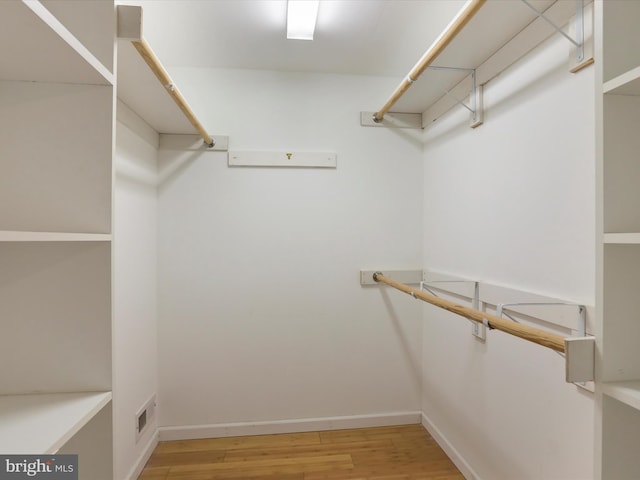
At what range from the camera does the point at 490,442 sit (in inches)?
57.5

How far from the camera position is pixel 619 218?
669 millimetres

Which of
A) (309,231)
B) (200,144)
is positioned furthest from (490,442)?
(200,144)

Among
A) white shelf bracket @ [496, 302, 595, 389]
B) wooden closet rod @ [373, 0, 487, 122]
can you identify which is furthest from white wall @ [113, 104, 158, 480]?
white shelf bracket @ [496, 302, 595, 389]

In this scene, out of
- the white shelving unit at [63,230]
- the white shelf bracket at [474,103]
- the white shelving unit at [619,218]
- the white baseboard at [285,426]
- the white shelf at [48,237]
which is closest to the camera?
the white shelf at [48,237]

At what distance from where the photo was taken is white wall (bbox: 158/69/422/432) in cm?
201

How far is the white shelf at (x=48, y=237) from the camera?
55cm

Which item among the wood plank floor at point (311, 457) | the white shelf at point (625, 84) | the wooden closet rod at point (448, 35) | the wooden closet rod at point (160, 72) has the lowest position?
the wood plank floor at point (311, 457)

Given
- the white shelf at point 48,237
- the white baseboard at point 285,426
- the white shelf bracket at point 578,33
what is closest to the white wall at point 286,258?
the white baseboard at point 285,426

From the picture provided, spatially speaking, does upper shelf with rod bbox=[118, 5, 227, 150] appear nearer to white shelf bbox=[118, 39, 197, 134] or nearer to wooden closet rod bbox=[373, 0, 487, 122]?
white shelf bbox=[118, 39, 197, 134]

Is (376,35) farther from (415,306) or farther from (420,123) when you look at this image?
(415,306)

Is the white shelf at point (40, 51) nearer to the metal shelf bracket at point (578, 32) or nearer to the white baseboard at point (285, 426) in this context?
the metal shelf bracket at point (578, 32)

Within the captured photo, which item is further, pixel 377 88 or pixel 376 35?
pixel 377 88

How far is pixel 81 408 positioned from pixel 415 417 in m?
2.06

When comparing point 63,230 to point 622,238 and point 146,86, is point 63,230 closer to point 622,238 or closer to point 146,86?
point 146,86
